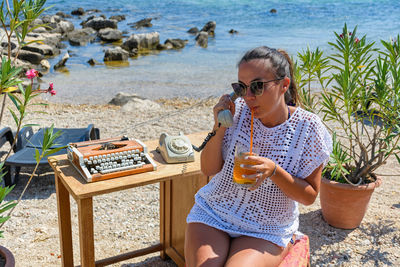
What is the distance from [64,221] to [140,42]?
54.6 ft

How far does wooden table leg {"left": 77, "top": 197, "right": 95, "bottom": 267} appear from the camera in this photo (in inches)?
98.7

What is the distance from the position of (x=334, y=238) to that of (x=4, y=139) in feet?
13.5

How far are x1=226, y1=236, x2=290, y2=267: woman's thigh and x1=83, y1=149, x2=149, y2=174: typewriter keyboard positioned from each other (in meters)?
0.86

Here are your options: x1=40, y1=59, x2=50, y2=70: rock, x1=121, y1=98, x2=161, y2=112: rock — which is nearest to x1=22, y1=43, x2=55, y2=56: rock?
x1=40, y1=59, x2=50, y2=70: rock

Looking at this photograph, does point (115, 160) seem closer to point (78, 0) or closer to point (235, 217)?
point (235, 217)

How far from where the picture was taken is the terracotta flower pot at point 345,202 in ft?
12.2

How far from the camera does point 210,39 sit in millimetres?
22547

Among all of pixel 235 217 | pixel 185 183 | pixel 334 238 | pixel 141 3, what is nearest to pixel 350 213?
pixel 334 238

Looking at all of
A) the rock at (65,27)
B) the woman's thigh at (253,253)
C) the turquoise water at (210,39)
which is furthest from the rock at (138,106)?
the rock at (65,27)

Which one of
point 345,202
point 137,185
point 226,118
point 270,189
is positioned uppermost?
point 226,118

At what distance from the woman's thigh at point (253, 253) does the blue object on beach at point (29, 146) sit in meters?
3.00

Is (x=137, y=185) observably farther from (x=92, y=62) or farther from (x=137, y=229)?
(x=92, y=62)

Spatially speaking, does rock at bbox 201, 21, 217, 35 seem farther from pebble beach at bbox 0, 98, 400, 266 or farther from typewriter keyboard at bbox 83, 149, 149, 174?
typewriter keyboard at bbox 83, 149, 149, 174

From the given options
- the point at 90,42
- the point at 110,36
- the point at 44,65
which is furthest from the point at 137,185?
the point at 110,36
